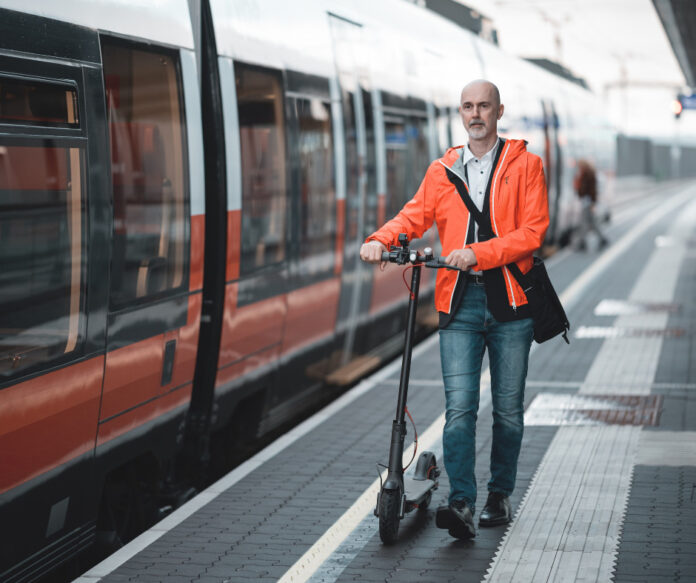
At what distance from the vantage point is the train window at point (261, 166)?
6807 mm

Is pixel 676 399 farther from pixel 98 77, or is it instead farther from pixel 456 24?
pixel 456 24

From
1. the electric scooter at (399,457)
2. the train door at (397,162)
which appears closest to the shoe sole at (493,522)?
the electric scooter at (399,457)

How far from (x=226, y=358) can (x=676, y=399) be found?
3369 mm

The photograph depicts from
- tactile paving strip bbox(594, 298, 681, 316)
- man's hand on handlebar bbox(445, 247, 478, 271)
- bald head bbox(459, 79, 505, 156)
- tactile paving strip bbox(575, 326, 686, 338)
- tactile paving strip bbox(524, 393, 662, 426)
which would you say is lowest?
tactile paving strip bbox(594, 298, 681, 316)

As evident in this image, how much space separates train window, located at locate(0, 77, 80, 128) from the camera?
4.39 metres

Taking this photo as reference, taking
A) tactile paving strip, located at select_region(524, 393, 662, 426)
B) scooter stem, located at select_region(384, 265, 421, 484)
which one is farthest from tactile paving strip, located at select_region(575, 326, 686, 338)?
scooter stem, located at select_region(384, 265, 421, 484)

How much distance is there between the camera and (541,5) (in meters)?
25.3

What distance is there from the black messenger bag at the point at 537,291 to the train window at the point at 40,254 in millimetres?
1575

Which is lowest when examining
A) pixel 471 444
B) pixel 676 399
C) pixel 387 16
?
pixel 676 399

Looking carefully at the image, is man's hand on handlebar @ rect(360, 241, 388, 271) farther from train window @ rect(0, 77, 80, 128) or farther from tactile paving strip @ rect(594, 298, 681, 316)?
tactile paving strip @ rect(594, 298, 681, 316)

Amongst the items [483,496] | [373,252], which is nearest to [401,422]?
[373,252]

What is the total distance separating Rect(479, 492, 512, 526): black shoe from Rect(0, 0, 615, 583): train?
168 cm

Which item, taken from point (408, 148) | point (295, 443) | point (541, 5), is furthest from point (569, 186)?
point (295, 443)

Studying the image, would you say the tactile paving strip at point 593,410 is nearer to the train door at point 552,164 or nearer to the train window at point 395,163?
the train window at point 395,163
